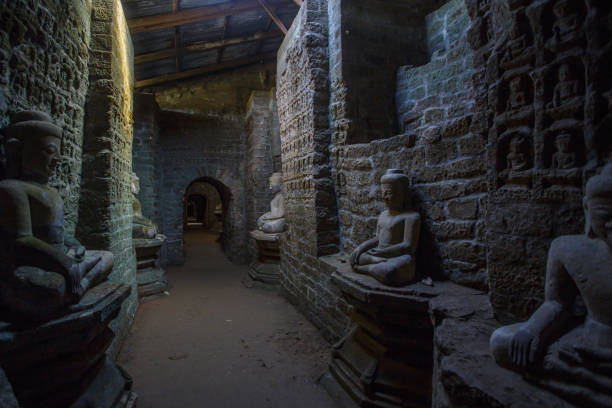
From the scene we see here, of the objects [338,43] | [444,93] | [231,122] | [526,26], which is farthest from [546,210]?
[231,122]

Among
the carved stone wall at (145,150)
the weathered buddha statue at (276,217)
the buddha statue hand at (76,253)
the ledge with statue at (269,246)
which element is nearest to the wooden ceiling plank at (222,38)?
the carved stone wall at (145,150)

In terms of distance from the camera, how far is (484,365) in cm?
129

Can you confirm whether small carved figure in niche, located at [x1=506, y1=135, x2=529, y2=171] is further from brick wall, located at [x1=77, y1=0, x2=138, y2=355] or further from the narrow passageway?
brick wall, located at [x1=77, y1=0, x2=138, y2=355]

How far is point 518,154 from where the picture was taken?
59.2 inches

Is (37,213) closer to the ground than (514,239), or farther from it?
farther from it

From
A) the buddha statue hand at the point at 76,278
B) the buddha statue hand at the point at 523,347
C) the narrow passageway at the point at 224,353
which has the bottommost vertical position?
the narrow passageway at the point at 224,353

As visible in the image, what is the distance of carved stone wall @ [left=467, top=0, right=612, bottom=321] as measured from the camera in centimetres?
126

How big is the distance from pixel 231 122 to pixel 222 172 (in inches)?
56.2

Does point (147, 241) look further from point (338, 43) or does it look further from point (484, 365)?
point (484, 365)

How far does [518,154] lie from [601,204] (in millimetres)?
467

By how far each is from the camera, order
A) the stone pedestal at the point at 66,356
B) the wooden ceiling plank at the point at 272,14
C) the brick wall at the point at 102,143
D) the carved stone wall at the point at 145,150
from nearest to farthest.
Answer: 1. the stone pedestal at the point at 66,356
2. the brick wall at the point at 102,143
3. the wooden ceiling plank at the point at 272,14
4. the carved stone wall at the point at 145,150

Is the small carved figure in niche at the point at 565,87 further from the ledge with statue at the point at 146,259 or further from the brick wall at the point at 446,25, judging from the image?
the ledge with statue at the point at 146,259

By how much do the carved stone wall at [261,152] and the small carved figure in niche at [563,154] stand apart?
686 cm

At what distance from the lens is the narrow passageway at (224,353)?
2656 millimetres
